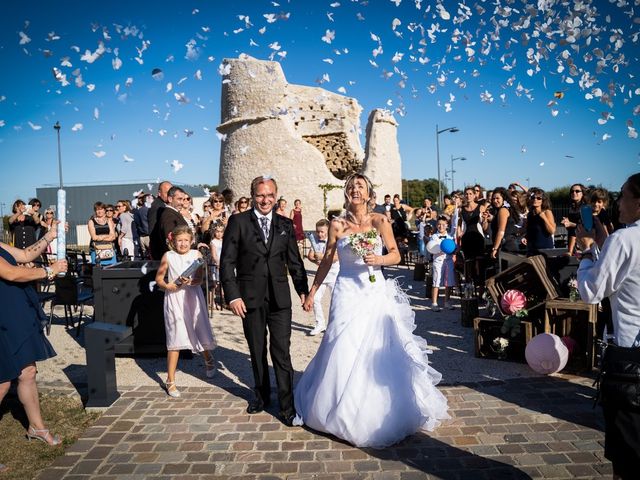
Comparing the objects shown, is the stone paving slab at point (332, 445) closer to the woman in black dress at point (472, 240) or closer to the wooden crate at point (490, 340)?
the wooden crate at point (490, 340)

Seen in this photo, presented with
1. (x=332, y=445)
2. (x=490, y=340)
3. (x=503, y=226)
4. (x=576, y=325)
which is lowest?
(x=332, y=445)

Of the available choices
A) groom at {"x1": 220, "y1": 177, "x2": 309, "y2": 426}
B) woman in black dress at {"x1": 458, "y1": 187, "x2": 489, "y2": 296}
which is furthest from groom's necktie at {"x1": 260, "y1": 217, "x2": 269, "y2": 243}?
woman in black dress at {"x1": 458, "y1": 187, "x2": 489, "y2": 296}

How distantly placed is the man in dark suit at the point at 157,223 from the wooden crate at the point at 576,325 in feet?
17.4

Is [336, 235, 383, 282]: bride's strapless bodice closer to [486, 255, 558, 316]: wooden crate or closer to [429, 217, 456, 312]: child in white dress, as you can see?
[486, 255, 558, 316]: wooden crate

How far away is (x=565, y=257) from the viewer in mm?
6750

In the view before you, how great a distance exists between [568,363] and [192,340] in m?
4.44

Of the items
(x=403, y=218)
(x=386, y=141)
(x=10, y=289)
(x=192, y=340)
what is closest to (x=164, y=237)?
(x=192, y=340)

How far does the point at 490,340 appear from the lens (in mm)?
6074

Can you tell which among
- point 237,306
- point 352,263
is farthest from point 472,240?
point 237,306

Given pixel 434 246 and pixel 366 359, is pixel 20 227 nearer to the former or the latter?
pixel 434 246

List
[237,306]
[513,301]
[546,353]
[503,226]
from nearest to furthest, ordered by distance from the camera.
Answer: [237,306], [546,353], [513,301], [503,226]

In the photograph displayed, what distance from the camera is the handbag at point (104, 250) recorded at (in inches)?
396

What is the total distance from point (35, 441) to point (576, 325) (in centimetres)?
588

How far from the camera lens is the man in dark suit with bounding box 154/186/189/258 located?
651cm
